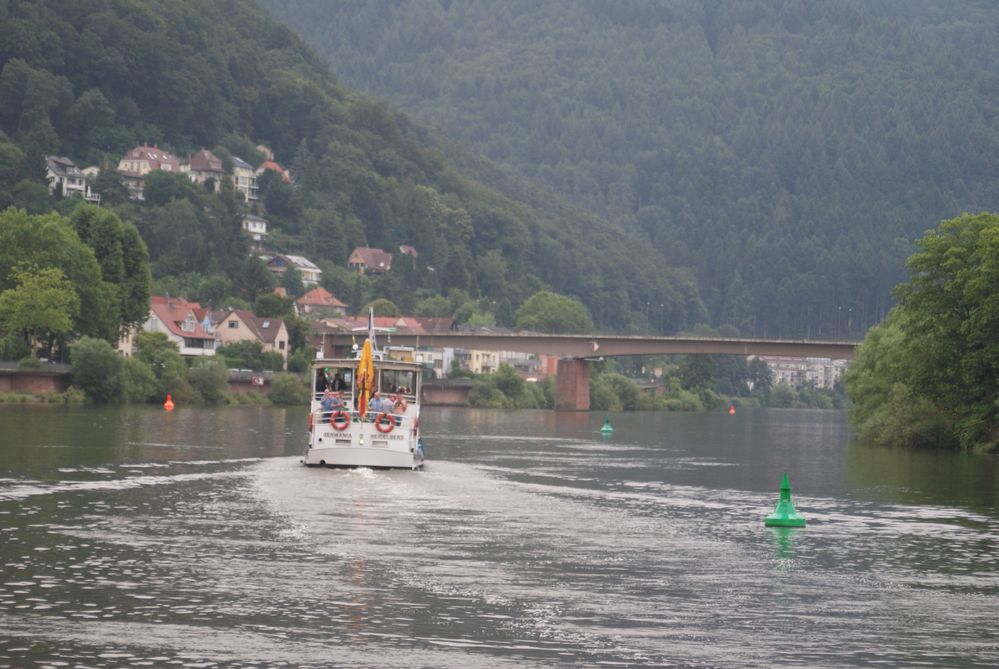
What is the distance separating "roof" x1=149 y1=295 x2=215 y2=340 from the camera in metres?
182

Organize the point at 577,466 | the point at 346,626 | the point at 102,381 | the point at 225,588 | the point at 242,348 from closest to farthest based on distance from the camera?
1. the point at 346,626
2. the point at 225,588
3. the point at 577,466
4. the point at 102,381
5. the point at 242,348

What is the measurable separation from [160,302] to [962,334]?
383ft

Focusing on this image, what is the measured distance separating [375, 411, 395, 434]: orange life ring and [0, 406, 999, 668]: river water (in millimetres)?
1975

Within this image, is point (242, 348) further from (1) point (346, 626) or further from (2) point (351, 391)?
(1) point (346, 626)

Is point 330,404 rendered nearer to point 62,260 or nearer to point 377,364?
point 377,364

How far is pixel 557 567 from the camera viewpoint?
3716cm

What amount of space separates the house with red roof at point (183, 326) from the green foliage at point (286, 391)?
19658mm

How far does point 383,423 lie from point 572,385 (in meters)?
128

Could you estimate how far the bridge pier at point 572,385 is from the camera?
627 ft

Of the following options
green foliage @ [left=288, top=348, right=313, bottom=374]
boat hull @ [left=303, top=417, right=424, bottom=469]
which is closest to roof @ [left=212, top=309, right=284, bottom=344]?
green foliage @ [left=288, top=348, right=313, bottom=374]

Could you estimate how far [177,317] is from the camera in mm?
186500

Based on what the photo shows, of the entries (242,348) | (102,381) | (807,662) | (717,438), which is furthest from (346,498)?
(242,348)

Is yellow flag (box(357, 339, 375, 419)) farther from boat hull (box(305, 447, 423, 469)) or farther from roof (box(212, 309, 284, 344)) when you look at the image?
roof (box(212, 309, 284, 344))

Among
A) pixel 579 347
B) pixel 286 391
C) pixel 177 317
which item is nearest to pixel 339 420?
pixel 286 391
